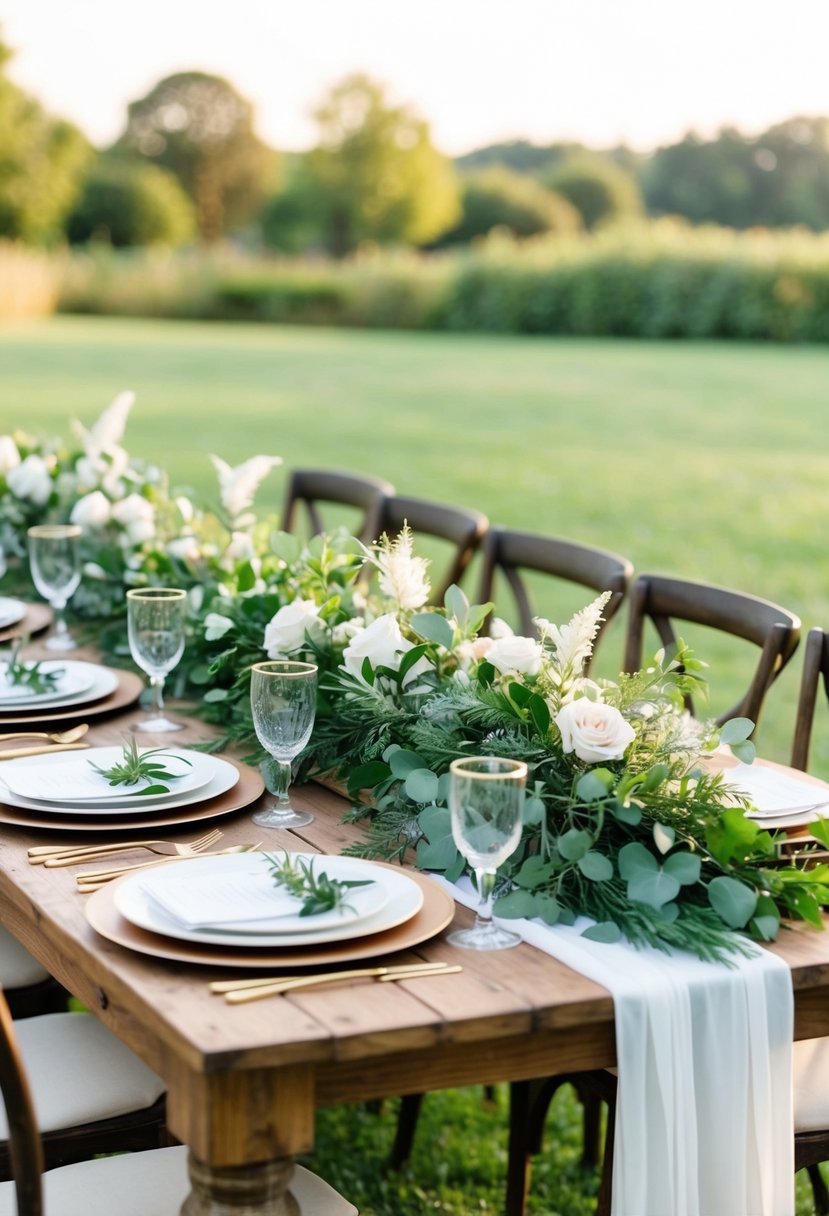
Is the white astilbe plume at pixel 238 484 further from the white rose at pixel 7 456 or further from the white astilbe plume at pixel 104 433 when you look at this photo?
the white rose at pixel 7 456

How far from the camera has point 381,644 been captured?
1888 mm

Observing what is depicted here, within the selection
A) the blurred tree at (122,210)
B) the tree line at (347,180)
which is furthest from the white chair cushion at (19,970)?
the blurred tree at (122,210)

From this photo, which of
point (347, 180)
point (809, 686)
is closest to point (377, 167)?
point (347, 180)

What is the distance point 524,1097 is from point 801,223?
34.7 meters

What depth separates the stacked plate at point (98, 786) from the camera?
180cm

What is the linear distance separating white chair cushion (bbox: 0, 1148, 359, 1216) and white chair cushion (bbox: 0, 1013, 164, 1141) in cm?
14

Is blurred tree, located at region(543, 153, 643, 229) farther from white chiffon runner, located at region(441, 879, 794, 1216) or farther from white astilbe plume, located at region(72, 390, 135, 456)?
white chiffon runner, located at region(441, 879, 794, 1216)

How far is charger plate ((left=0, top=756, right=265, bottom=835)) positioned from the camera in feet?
5.79

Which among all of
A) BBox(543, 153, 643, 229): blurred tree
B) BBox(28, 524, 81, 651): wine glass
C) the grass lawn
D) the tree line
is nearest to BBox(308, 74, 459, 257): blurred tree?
the tree line

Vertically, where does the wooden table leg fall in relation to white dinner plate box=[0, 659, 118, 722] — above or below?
below

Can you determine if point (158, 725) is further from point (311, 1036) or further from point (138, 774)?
point (311, 1036)

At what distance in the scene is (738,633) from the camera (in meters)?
2.66

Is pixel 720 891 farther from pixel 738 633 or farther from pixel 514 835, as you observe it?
pixel 738 633

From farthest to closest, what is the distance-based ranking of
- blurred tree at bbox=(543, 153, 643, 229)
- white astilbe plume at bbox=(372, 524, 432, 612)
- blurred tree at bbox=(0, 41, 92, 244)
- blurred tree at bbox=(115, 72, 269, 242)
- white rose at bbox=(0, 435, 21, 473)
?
blurred tree at bbox=(115, 72, 269, 242), blurred tree at bbox=(543, 153, 643, 229), blurred tree at bbox=(0, 41, 92, 244), white rose at bbox=(0, 435, 21, 473), white astilbe plume at bbox=(372, 524, 432, 612)
